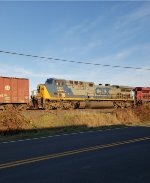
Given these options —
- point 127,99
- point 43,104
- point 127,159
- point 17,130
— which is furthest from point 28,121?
point 127,99

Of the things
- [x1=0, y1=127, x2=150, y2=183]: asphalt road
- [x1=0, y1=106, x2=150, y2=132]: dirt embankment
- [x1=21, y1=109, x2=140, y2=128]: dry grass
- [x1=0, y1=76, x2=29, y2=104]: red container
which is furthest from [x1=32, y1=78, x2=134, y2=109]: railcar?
[x1=0, y1=127, x2=150, y2=183]: asphalt road

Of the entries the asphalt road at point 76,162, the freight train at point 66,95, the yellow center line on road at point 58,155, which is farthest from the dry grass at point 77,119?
the asphalt road at point 76,162

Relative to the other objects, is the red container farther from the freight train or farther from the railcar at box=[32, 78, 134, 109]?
the railcar at box=[32, 78, 134, 109]

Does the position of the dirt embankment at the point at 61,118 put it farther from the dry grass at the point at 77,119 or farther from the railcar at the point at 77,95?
the railcar at the point at 77,95

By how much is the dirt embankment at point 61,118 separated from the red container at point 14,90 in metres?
3.62

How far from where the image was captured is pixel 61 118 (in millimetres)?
29172

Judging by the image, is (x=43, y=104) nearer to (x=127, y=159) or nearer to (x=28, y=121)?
(x=28, y=121)

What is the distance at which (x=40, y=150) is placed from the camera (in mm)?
11125

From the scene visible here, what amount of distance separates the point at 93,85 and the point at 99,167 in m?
35.1

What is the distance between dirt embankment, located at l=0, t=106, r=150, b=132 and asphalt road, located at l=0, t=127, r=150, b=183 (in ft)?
30.2

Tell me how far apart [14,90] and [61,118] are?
19.1ft

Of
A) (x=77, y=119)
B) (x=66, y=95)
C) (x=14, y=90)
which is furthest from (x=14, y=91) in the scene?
(x=66, y=95)

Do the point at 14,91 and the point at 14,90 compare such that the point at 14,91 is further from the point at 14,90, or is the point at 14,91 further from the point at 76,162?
the point at 76,162

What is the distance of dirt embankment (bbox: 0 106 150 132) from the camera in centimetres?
2191
